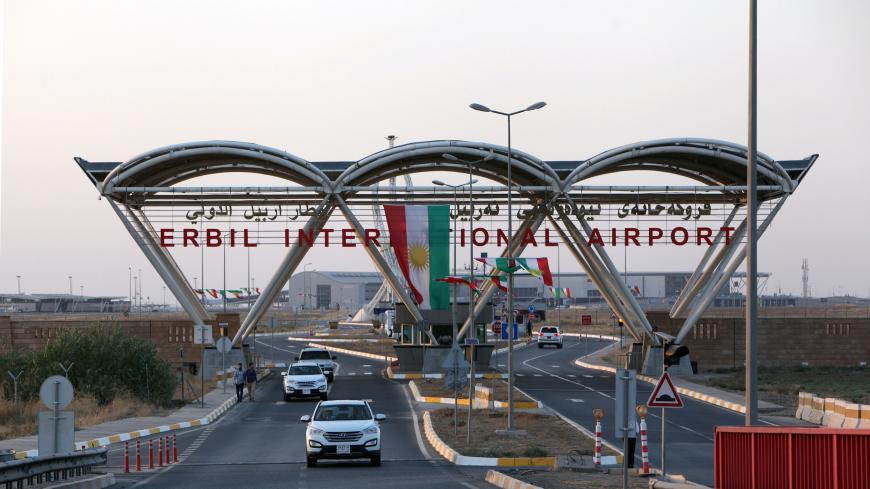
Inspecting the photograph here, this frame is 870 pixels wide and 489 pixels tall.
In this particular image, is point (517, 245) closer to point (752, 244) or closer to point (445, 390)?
point (445, 390)

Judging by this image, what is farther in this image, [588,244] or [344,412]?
[588,244]

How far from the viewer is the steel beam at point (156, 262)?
198ft

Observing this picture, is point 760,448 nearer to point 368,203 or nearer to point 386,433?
point 386,433

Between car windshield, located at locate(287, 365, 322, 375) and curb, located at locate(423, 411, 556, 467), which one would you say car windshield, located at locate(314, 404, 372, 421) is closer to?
curb, located at locate(423, 411, 556, 467)

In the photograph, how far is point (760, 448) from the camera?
56.1 ft

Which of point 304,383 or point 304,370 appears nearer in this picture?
point 304,383

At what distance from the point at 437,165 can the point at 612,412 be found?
21.7 meters

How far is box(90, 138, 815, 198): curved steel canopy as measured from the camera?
5766 cm

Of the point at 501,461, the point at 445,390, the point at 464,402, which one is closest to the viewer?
the point at 501,461

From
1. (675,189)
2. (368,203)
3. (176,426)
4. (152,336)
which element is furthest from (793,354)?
(176,426)

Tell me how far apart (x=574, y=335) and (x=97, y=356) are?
3370 inches

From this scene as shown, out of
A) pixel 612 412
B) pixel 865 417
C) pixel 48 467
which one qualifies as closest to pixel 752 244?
pixel 48 467

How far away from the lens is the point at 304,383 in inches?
1918

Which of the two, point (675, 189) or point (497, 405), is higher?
point (675, 189)
